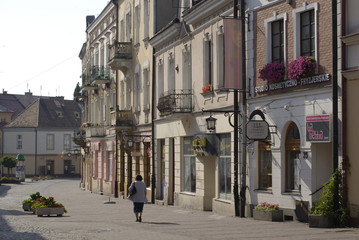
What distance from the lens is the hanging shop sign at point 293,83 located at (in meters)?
19.6

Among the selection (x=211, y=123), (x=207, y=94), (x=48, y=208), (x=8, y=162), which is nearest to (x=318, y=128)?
(x=211, y=123)

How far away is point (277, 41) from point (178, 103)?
8.87m

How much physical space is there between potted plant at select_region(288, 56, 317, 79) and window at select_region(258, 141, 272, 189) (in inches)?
119

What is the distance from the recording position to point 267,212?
2148cm

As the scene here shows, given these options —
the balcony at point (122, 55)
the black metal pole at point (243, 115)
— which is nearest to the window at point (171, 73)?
the balcony at point (122, 55)

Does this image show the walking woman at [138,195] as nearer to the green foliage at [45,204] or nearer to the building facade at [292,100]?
the building facade at [292,100]

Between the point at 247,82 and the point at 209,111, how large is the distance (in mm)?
2371

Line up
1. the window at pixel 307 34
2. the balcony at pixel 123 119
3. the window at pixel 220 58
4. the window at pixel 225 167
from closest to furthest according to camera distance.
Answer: the window at pixel 307 34 < the window at pixel 225 167 < the window at pixel 220 58 < the balcony at pixel 123 119

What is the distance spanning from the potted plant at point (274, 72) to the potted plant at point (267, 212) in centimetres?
364

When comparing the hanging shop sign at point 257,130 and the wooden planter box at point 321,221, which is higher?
the hanging shop sign at point 257,130

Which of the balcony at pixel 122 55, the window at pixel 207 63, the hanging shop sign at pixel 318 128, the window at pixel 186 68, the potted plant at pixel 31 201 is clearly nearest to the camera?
the hanging shop sign at pixel 318 128

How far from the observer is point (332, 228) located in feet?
60.3

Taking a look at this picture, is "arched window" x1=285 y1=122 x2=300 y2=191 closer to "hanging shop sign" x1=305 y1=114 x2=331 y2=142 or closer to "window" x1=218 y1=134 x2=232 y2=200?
"hanging shop sign" x1=305 y1=114 x2=331 y2=142

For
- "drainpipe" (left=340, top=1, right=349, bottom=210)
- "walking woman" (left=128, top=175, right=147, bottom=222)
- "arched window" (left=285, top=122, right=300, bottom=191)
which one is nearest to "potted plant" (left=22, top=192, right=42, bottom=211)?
"walking woman" (left=128, top=175, right=147, bottom=222)
